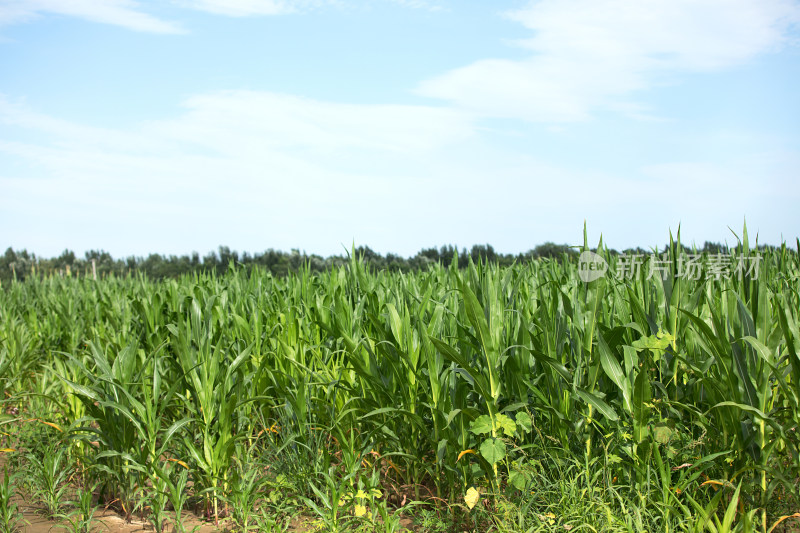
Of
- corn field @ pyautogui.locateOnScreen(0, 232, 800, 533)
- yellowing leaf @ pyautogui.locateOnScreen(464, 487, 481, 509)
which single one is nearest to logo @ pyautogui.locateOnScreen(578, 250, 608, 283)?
corn field @ pyautogui.locateOnScreen(0, 232, 800, 533)

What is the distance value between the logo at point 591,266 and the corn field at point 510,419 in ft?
0.22

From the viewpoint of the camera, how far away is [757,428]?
2.43 metres

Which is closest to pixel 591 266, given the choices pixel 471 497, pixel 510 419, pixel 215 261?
pixel 510 419

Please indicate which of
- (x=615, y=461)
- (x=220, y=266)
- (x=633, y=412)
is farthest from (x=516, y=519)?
(x=220, y=266)

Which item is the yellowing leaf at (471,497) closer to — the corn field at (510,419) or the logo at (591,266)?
the corn field at (510,419)

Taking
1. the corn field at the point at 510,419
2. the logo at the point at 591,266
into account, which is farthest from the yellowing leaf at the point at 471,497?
the logo at the point at 591,266

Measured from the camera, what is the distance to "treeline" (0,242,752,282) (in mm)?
7559

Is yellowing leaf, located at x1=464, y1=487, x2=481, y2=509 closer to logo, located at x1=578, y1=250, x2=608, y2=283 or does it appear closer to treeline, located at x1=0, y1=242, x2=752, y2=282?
logo, located at x1=578, y1=250, x2=608, y2=283

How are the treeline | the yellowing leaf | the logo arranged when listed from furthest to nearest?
the treeline
the logo
the yellowing leaf

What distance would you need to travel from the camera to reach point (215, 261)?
36.2 feet

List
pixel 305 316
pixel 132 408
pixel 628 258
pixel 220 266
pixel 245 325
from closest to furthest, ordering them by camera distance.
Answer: pixel 132 408 → pixel 245 325 → pixel 305 316 → pixel 628 258 → pixel 220 266

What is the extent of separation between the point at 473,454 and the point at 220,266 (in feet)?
30.0

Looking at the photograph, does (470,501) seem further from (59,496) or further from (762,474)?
(59,496)

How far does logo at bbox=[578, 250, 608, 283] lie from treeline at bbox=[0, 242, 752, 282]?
3364 millimetres
